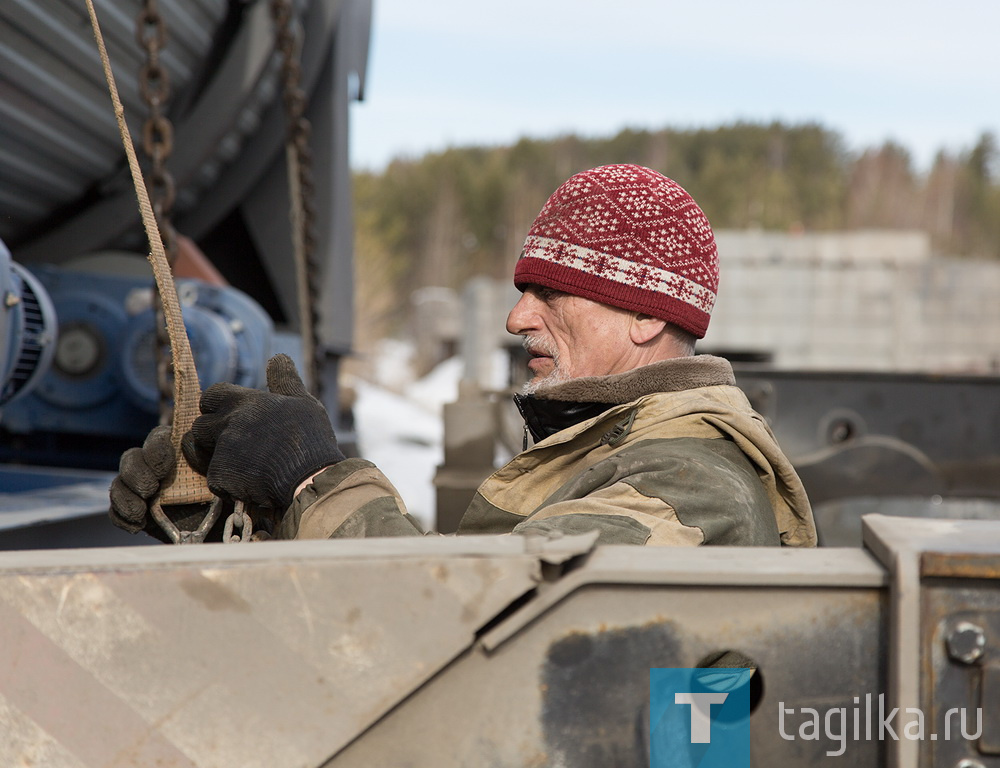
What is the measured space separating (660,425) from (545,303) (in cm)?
40

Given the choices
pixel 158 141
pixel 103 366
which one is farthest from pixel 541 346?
pixel 103 366

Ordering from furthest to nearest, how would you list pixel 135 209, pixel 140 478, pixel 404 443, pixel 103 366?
pixel 404 443 < pixel 135 209 < pixel 103 366 < pixel 140 478

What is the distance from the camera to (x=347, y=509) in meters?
1.43

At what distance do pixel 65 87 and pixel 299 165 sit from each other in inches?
30.6

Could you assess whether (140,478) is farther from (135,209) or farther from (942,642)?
(135,209)

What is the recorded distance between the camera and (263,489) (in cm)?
148

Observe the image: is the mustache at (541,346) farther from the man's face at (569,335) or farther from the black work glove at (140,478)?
the black work glove at (140,478)

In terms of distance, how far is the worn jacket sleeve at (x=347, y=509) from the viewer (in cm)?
140

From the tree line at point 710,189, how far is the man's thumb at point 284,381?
120 feet

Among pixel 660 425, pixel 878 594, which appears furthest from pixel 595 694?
pixel 660 425

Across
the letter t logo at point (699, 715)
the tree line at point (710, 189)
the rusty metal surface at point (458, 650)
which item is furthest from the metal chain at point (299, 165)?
the tree line at point (710, 189)

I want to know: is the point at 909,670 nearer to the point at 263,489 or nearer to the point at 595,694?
the point at 595,694

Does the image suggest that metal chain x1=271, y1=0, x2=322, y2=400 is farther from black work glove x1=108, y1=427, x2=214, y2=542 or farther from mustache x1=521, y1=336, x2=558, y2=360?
black work glove x1=108, y1=427, x2=214, y2=542

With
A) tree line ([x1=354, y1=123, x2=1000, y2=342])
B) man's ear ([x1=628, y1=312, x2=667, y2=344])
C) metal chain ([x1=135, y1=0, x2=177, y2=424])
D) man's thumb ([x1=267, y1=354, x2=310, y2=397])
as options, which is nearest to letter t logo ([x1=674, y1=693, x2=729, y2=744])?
man's thumb ([x1=267, y1=354, x2=310, y2=397])
